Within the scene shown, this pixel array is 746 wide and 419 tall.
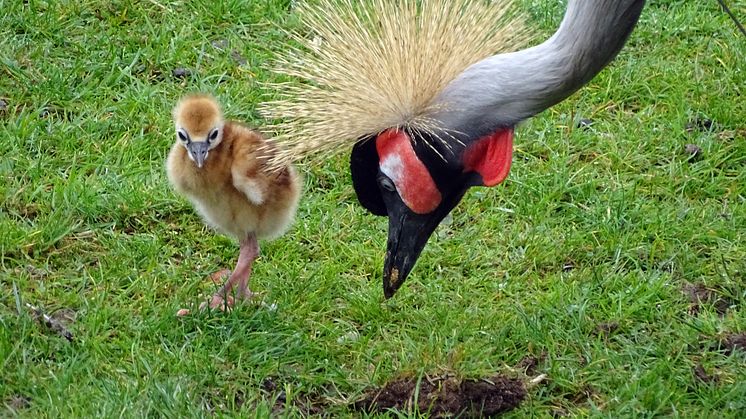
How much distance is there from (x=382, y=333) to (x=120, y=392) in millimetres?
797

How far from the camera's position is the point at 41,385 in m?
3.19

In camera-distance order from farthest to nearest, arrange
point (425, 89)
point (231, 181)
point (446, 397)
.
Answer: point (231, 181) < point (446, 397) < point (425, 89)

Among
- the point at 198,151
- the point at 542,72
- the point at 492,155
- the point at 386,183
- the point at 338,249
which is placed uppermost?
the point at 542,72

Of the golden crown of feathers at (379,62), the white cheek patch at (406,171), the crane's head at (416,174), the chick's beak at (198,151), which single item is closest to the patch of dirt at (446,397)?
the crane's head at (416,174)

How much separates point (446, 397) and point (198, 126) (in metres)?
0.99

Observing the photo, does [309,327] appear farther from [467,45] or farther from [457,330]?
[467,45]

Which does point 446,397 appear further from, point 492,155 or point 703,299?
point 703,299

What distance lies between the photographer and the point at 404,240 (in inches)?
120

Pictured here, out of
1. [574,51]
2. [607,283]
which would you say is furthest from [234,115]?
[574,51]

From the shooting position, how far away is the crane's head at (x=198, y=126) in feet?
11.1

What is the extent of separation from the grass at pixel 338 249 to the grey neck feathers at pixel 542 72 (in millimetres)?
807

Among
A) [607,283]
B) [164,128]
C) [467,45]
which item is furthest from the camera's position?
[164,128]

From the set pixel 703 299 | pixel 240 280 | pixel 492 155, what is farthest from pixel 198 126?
pixel 703 299

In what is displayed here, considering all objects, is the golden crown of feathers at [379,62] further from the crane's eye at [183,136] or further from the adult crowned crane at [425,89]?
the crane's eye at [183,136]
